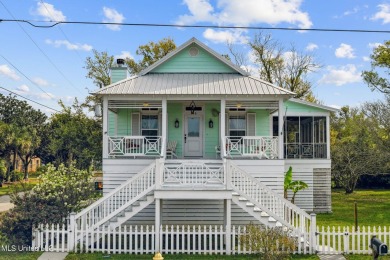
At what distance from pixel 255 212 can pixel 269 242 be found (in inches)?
71.5

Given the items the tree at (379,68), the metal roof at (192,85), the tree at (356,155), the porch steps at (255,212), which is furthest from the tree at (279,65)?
the porch steps at (255,212)

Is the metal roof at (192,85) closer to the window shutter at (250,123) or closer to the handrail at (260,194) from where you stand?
the window shutter at (250,123)

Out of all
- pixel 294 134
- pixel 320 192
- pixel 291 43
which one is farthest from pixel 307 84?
pixel 320 192

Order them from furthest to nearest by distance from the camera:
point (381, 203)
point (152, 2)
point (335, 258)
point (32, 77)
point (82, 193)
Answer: point (32, 77)
point (381, 203)
point (152, 2)
point (82, 193)
point (335, 258)

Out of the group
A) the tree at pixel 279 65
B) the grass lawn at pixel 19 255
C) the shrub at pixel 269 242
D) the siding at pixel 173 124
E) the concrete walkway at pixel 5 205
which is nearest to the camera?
the shrub at pixel 269 242

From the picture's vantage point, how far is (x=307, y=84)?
1468 inches

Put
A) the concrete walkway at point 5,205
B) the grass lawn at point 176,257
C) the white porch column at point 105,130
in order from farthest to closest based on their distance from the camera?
the concrete walkway at point 5,205 → the white porch column at point 105,130 → the grass lawn at point 176,257

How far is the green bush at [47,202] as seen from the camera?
38.3 feet

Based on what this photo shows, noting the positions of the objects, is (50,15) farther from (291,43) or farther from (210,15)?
(291,43)

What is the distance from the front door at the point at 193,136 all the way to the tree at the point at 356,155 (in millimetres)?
16067

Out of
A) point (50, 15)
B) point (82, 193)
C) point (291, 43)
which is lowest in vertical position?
point (82, 193)

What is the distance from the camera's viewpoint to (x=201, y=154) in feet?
56.8

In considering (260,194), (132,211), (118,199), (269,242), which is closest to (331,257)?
(269,242)

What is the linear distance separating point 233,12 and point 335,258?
11797mm
